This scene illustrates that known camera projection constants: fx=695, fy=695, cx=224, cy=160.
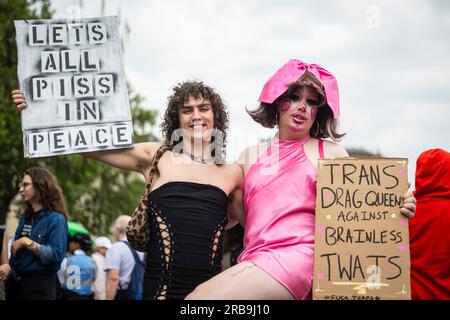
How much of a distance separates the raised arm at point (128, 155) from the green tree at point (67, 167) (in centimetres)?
1024

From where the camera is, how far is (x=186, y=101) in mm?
4645

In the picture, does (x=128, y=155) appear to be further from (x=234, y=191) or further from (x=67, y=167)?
(x=67, y=167)

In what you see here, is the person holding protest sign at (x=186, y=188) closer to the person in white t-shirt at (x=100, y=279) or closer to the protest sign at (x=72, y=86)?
the protest sign at (x=72, y=86)

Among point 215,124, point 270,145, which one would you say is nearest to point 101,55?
point 215,124

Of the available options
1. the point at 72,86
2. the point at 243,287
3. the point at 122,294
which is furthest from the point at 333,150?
the point at 122,294

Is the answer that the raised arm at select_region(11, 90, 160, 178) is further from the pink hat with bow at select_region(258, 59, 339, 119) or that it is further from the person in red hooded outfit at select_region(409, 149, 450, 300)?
the person in red hooded outfit at select_region(409, 149, 450, 300)

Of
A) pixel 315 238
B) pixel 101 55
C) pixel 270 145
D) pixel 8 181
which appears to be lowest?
pixel 315 238

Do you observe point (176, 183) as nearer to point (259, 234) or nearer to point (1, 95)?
point (259, 234)

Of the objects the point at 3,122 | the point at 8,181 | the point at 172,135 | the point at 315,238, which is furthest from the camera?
the point at 8,181

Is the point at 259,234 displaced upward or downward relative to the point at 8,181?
downward

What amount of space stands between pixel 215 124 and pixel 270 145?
444 millimetres

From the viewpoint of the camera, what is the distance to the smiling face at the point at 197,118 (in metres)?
4.56

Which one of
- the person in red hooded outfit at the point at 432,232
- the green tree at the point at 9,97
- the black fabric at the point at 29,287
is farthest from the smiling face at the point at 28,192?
the green tree at the point at 9,97
